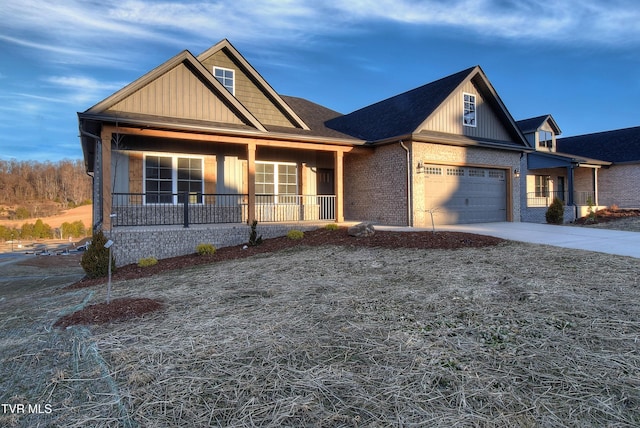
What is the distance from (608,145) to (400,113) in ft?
63.9

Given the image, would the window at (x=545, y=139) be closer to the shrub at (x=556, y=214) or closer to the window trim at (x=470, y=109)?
the shrub at (x=556, y=214)

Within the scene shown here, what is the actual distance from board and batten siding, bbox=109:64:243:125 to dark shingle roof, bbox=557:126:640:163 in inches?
983

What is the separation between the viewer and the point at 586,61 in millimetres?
22281

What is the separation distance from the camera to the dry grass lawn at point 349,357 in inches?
98.3

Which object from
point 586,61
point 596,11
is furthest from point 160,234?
point 586,61

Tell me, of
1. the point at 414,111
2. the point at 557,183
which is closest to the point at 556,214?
the point at 414,111

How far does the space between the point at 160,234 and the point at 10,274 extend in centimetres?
977

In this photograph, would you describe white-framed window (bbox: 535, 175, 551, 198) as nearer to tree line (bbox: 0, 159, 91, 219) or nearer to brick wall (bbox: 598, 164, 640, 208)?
brick wall (bbox: 598, 164, 640, 208)

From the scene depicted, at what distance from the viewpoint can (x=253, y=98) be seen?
45.9ft

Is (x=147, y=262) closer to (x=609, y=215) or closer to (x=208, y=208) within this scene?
(x=208, y=208)

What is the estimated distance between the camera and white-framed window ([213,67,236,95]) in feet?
45.1

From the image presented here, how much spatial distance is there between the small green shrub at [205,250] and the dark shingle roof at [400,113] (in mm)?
7596

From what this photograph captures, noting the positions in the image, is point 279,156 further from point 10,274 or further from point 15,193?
point 15,193

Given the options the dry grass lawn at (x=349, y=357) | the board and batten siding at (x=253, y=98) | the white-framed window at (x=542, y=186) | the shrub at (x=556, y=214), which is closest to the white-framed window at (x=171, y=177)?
the board and batten siding at (x=253, y=98)
